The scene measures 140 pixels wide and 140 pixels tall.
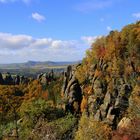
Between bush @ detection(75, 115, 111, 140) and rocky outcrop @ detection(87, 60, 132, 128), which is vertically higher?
rocky outcrop @ detection(87, 60, 132, 128)

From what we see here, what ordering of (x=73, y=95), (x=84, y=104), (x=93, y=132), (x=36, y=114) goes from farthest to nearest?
(x=73, y=95), (x=84, y=104), (x=36, y=114), (x=93, y=132)

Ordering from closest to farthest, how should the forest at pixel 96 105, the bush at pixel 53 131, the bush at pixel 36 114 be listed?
1. the bush at pixel 53 131
2. the forest at pixel 96 105
3. the bush at pixel 36 114

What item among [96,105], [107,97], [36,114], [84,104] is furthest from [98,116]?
[84,104]

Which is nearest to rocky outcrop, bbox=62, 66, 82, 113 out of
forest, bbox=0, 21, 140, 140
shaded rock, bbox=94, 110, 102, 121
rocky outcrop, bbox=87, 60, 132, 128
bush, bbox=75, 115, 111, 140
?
forest, bbox=0, 21, 140, 140

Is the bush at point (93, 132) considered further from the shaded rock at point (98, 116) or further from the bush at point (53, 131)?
the shaded rock at point (98, 116)

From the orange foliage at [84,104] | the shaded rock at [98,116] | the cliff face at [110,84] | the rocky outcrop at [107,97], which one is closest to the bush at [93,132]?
the cliff face at [110,84]

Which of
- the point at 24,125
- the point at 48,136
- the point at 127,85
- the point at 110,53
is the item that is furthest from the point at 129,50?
the point at 48,136

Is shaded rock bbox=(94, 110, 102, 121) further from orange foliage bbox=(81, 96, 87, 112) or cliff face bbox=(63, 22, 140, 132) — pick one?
orange foliage bbox=(81, 96, 87, 112)

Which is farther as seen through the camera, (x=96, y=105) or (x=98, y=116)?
(x=96, y=105)

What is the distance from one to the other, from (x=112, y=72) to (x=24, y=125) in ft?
174

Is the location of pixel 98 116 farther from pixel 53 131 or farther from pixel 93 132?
pixel 53 131

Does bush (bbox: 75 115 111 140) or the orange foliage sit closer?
bush (bbox: 75 115 111 140)

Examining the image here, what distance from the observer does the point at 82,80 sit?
195375 millimetres

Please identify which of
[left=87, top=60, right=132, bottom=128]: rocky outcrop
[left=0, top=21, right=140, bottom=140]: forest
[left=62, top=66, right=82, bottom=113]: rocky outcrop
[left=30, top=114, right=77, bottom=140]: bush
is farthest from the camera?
[left=62, top=66, right=82, bottom=113]: rocky outcrop
